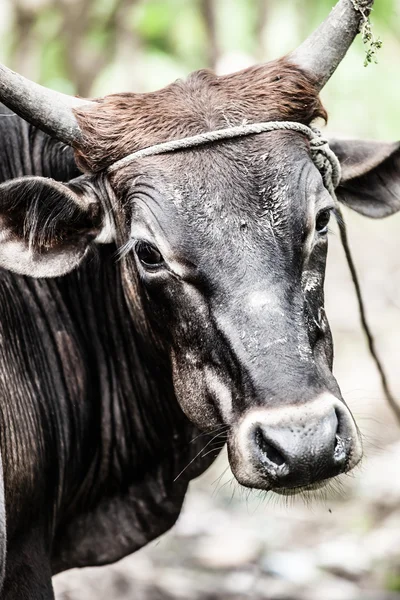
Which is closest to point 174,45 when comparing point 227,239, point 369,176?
point 369,176

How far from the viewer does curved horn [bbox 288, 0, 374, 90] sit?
4.71 m

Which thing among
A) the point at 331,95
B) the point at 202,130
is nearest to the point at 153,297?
the point at 202,130

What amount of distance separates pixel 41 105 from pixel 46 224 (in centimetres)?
54

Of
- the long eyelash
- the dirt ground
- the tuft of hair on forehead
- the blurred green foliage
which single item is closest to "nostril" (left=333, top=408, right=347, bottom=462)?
the long eyelash

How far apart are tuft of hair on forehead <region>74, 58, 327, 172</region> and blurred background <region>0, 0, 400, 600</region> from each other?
1498mm

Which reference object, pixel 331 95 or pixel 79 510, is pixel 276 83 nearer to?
pixel 79 510

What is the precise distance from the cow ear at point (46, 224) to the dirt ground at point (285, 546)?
8.15ft

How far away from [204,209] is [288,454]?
3.66 ft

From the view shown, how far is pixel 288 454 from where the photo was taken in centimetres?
377

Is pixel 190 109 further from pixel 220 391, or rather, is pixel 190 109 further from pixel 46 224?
pixel 220 391

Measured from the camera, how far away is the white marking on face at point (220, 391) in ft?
13.6

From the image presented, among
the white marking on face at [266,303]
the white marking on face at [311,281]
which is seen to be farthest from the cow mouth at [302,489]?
the white marking on face at [311,281]

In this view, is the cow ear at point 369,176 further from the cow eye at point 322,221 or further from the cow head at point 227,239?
the cow eye at point 322,221

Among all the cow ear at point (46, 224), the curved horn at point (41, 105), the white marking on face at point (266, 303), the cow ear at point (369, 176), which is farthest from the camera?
the cow ear at point (369, 176)
